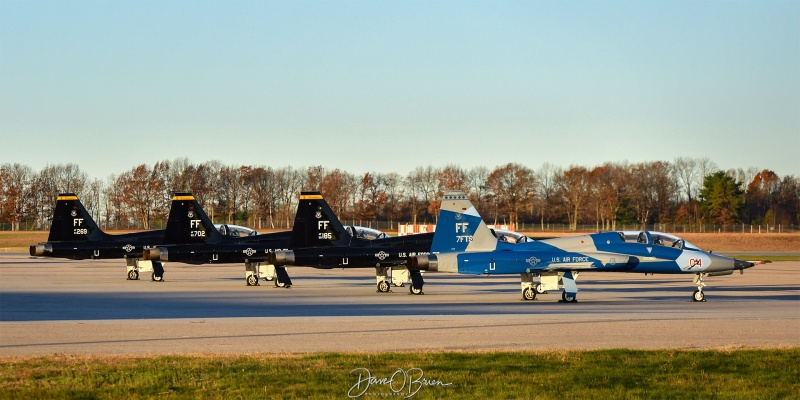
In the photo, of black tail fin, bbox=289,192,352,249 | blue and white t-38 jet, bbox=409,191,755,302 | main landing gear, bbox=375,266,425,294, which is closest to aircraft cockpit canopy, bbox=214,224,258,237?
black tail fin, bbox=289,192,352,249

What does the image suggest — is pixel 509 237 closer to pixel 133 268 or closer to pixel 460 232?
pixel 460 232

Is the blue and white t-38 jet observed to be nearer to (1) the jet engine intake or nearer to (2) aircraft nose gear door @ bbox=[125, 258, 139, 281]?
(1) the jet engine intake

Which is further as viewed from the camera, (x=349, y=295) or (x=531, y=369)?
(x=349, y=295)

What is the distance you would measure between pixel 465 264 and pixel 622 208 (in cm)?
9460

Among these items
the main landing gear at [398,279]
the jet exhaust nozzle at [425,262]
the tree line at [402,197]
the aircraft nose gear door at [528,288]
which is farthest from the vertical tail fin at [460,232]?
the tree line at [402,197]

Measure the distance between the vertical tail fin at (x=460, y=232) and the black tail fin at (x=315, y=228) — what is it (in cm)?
608

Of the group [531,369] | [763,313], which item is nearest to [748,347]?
[531,369]

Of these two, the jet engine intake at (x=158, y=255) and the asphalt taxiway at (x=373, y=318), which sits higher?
the jet engine intake at (x=158, y=255)

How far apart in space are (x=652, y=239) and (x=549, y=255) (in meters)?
3.45

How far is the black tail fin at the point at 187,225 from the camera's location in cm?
3809

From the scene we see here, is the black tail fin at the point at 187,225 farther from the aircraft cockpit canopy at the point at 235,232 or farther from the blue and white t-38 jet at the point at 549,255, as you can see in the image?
the blue and white t-38 jet at the point at 549,255

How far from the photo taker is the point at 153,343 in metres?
17.0

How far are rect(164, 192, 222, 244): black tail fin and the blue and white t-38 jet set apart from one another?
495 inches

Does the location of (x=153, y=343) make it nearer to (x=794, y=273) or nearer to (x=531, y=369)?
(x=531, y=369)
